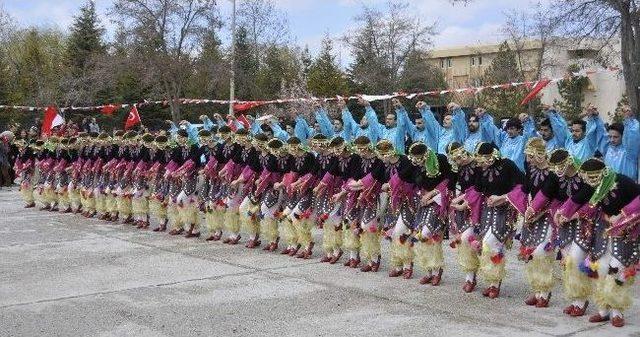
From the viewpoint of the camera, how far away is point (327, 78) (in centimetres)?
4038

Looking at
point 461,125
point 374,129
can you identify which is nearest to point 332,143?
point 461,125

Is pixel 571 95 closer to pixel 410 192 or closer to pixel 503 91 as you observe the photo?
pixel 503 91

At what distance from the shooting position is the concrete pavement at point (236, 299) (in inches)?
273

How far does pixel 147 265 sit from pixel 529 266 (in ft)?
17.1

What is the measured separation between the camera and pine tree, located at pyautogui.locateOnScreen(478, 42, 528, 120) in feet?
135

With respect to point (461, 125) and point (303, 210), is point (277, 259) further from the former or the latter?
point (461, 125)

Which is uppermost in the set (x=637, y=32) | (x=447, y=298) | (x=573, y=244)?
(x=637, y=32)

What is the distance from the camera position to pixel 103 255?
11164 mm

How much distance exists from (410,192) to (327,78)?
3174cm

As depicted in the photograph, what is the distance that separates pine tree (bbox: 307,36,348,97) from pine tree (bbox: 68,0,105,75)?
37.6 ft

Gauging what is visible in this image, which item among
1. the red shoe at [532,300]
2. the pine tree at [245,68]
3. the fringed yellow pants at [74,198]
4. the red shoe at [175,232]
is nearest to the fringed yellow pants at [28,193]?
the fringed yellow pants at [74,198]

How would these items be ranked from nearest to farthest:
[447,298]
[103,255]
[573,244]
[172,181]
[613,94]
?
1. [573,244]
2. [447,298]
3. [103,255]
4. [172,181]
5. [613,94]

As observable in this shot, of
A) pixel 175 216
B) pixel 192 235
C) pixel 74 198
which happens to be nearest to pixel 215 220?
pixel 192 235

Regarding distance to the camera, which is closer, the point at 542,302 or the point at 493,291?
the point at 542,302
